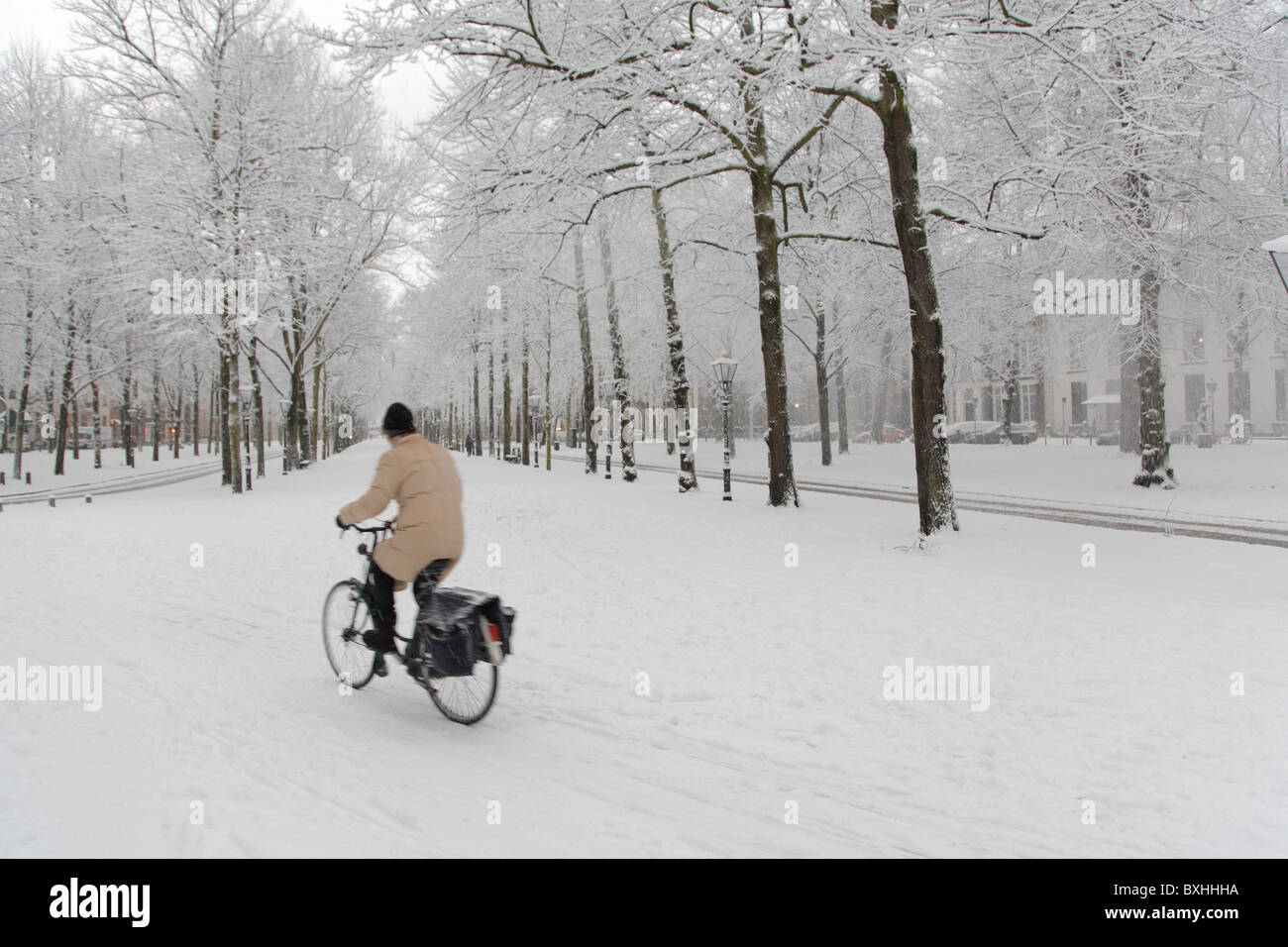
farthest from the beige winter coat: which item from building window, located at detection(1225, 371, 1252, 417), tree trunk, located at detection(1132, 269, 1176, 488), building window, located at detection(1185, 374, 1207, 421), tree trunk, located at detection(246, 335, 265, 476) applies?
building window, located at detection(1185, 374, 1207, 421)

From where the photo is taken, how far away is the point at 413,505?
191 inches

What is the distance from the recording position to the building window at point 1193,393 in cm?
4778

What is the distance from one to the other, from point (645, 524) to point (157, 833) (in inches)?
401

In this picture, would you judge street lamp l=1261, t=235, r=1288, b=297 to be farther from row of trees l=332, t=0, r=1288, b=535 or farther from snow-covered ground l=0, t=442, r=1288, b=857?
row of trees l=332, t=0, r=1288, b=535

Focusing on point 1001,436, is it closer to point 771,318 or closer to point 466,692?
point 771,318

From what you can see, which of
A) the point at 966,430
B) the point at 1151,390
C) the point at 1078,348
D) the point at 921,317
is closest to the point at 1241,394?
the point at 966,430

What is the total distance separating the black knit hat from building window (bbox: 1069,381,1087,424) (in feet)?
188

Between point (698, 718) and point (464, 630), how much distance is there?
1.58 metres

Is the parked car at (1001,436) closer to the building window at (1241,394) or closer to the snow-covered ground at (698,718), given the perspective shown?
the building window at (1241,394)

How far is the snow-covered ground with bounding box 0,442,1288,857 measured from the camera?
3.62 meters

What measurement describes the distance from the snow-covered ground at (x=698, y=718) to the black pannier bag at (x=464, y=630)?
0.46 m
